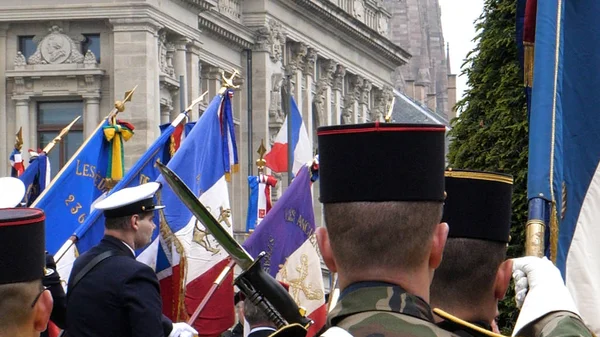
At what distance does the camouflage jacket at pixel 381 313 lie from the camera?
4.57 meters

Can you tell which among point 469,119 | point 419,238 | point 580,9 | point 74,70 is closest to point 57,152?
point 74,70

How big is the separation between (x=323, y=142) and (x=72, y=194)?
407 inches

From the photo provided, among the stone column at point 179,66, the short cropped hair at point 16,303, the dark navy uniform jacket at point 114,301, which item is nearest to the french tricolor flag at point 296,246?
the dark navy uniform jacket at point 114,301

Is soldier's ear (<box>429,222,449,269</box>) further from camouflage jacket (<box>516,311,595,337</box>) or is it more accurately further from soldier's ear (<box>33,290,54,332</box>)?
soldier's ear (<box>33,290,54,332</box>)

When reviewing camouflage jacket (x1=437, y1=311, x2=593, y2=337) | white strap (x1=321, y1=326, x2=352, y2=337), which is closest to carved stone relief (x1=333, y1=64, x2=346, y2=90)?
camouflage jacket (x1=437, y1=311, x2=593, y2=337)

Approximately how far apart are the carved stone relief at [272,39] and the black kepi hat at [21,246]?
49689 millimetres

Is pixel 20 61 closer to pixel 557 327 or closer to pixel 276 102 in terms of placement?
pixel 276 102

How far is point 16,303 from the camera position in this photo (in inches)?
225

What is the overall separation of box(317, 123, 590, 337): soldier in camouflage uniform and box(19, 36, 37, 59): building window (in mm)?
40860

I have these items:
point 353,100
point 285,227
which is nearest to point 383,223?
point 285,227

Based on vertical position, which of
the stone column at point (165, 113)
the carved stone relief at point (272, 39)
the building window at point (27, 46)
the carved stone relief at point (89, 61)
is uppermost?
the carved stone relief at point (272, 39)

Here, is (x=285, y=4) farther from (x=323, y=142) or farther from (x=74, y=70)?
(x=323, y=142)

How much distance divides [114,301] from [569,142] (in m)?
2.63

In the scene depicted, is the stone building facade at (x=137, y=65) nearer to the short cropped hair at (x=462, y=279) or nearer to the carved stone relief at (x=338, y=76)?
the carved stone relief at (x=338, y=76)
